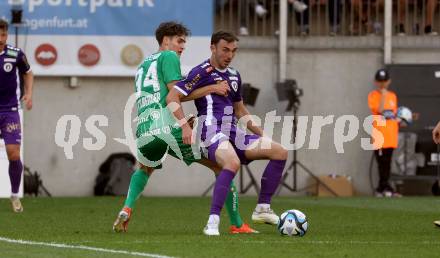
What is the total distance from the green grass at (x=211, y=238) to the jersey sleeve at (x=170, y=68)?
1359 mm

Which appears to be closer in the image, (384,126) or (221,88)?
(221,88)

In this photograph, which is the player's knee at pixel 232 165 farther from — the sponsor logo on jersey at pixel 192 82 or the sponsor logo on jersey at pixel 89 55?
the sponsor logo on jersey at pixel 89 55

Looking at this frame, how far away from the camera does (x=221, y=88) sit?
1030 cm

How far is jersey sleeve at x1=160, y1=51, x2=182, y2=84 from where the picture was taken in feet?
34.4

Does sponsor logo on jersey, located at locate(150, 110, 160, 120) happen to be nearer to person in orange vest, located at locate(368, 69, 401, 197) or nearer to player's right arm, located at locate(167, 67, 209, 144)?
player's right arm, located at locate(167, 67, 209, 144)

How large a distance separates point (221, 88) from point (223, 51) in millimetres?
319

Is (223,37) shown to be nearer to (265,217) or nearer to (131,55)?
(265,217)

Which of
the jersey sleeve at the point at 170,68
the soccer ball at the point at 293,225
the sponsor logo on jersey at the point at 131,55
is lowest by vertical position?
the soccer ball at the point at 293,225

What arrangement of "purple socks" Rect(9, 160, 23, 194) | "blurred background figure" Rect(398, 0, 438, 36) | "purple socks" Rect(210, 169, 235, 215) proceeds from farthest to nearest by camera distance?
"blurred background figure" Rect(398, 0, 438, 36), "purple socks" Rect(9, 160, 23, 194), "purple socks" Rect(210, 169, 235, 215)

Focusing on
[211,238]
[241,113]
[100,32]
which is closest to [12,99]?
[241,113]

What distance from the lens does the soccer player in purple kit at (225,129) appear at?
32.9 ft

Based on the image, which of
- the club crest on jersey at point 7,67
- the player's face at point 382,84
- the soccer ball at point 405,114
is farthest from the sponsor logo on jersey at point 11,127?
the soccer ball at point 405,114

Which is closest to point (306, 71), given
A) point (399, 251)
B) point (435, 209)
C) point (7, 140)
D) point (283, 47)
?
point (283, 47)

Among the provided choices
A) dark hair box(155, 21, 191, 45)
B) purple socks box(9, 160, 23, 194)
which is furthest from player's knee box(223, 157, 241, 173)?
purple socks box(9, 160, 23, 194)
